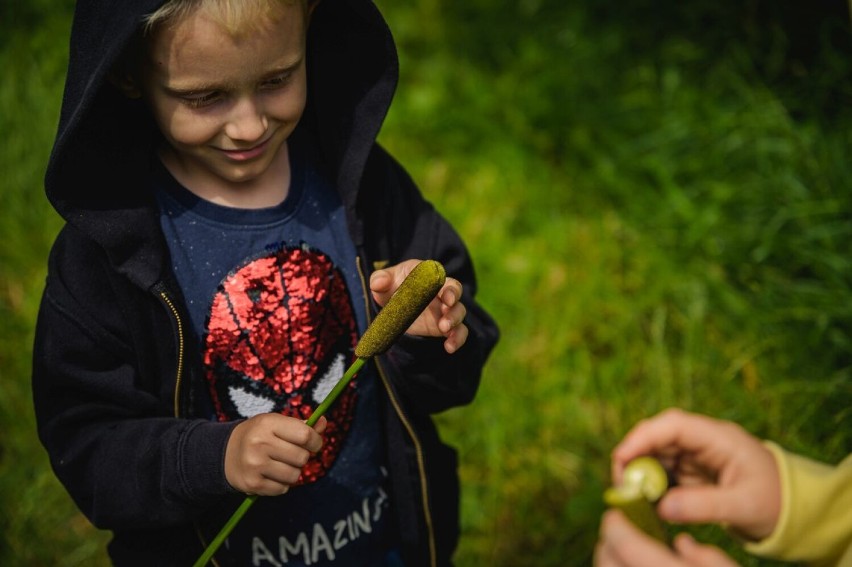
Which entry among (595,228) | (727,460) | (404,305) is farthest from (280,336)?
(595,228)

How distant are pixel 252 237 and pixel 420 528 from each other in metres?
0.68

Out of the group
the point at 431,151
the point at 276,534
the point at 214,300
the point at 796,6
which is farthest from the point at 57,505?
the point at 796,6

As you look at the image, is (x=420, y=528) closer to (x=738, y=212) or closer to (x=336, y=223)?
(x=336, y=223)

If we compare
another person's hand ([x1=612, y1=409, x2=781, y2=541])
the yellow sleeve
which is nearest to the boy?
another person's hand ([x1=612, y1=409, x2=781, y2=541])

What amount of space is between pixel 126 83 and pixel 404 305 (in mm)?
627

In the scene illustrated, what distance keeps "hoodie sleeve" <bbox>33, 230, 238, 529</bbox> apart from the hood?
8 centimetres

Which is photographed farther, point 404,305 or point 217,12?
point 217,12

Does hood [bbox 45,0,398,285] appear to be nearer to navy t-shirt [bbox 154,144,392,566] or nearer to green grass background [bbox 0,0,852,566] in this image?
navy t-shirt [bbox 154,144,392,566]

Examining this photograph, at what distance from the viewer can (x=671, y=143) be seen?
10.5 feet

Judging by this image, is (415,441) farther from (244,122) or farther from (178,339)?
(244,122)

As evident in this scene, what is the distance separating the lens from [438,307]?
1.48 meters

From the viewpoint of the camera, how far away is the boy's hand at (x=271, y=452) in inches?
50.3

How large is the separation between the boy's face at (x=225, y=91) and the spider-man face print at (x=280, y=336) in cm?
18

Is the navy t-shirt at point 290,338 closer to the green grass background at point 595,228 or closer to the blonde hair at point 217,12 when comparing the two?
the blonde hair at point 217,12
